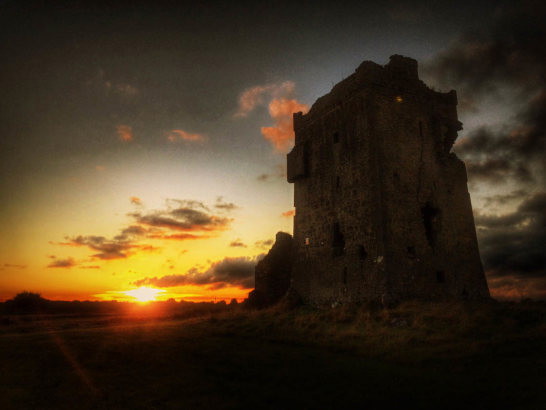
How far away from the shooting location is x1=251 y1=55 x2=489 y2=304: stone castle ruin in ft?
58.0

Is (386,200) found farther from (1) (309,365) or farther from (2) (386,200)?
(1) (309,365)

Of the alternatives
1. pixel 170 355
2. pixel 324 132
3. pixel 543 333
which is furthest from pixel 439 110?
pixel 170 355

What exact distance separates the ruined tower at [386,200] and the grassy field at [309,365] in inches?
109

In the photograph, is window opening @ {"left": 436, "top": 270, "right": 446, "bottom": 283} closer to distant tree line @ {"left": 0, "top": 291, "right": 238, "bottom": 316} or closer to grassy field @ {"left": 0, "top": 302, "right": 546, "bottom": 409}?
grassy field @ {"left": 0, "top": 302, "right": 546, "bottom": 409}

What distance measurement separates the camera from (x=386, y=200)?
18016 millimetres

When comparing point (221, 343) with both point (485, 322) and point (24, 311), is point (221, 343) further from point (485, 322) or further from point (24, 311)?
point (24, 311)

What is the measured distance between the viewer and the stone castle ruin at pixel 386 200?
696 inches

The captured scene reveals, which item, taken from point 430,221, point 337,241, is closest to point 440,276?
point 430,221

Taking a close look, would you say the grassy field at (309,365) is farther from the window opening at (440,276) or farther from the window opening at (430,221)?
the window opening at (430,221)

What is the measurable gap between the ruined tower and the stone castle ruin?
0.17 ft

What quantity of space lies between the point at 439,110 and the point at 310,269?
11364 mm

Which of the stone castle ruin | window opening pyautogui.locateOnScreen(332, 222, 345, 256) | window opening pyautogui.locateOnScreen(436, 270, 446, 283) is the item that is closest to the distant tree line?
the stone castle ruin

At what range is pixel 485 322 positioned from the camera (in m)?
12.7

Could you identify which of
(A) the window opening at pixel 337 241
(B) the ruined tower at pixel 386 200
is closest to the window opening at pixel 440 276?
(B) the ruined tower at pixel 386 200
